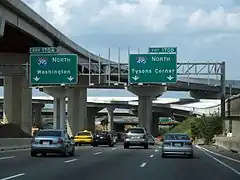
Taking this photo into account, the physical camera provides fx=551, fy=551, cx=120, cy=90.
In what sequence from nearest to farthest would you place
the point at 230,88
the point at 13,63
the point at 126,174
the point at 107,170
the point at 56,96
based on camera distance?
the point at 126,174
the point at 107,170
the point at 13,63
the point at 56,96
the point at 230,88

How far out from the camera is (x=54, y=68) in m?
48.9

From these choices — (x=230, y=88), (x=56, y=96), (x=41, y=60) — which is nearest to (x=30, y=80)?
(x=41, y=60)

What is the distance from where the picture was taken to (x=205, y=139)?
73.4 meters

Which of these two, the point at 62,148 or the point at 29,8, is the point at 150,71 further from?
the point at 62,148

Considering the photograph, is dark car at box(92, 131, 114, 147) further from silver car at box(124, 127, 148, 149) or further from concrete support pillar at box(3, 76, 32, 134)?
concrete support pillar at box(3, 76, 32, 134)

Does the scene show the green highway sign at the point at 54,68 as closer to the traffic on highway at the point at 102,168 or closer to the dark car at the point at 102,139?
the dark car at the point at 102,139

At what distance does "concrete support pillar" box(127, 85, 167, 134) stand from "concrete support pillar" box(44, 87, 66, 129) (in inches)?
536

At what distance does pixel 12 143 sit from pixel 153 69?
14721 mm

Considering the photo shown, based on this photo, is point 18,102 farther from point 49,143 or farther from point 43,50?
point 49,143

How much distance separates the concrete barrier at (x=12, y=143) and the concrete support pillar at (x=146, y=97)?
36.6 m

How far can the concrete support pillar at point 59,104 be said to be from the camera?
6844 centimetres

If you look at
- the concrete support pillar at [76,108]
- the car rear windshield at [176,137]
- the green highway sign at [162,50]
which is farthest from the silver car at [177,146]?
the concrete support pillar at [76,108]

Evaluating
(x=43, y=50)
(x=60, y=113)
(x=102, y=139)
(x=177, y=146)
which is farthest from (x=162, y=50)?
(x=60, y=113)

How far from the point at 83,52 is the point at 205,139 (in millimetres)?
21827
